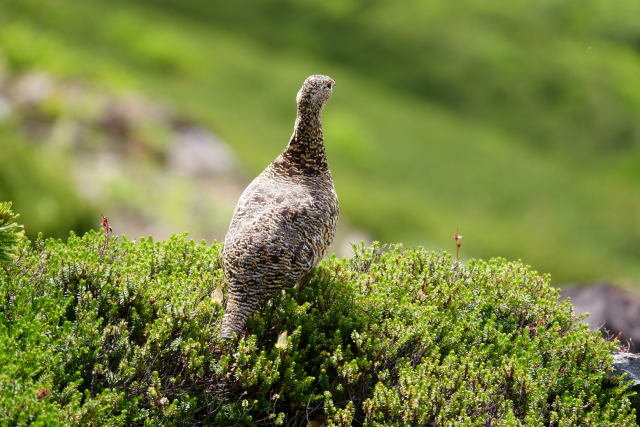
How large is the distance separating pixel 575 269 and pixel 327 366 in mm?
22106

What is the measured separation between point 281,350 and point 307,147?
2656mm

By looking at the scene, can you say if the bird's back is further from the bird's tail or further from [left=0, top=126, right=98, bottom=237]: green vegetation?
[left=0, top=126, right=98, bottom=237]: green vegetation

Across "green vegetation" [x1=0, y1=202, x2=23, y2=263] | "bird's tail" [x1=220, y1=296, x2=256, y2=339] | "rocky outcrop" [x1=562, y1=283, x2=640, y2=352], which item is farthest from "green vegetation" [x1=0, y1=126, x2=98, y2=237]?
"rocky outcrop" [x1=562, y1=283, x2=640, y2=352]

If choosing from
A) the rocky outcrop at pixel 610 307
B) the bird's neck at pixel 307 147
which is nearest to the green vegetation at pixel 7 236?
the bird's neck at pixel 307 147

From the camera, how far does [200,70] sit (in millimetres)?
38688

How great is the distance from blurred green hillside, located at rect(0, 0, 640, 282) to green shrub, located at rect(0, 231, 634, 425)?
1776 centimetres

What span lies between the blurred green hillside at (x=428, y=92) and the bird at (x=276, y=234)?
57.8ft

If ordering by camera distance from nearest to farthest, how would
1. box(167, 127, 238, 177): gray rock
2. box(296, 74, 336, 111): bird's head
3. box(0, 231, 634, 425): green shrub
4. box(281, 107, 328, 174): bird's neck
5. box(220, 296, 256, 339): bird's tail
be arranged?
box(0, 231, 634, 425): green shrub
box(220, 296, 256, 339): bird's tail
box(281, 107, 328, 174): bird's neck
box(296, 74, 336, 111): bird's head
box(167, 127, 238, 177): gray rock

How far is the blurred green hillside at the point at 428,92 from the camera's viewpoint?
31047mm

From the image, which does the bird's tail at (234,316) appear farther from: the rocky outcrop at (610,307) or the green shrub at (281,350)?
the rocky outcrop at (610,307)

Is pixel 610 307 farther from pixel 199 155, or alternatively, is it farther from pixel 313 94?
pixel 199 155

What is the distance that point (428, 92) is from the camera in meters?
40.1

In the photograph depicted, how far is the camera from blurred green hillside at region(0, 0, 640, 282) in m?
31.0

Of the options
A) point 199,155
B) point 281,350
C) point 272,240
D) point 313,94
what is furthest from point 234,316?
point 199,155
